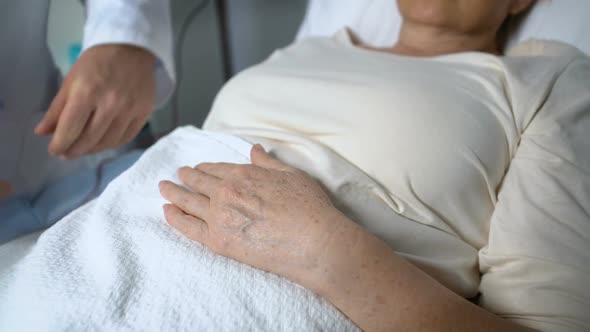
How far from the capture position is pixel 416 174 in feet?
1.94

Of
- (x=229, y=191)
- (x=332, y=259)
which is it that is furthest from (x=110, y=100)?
(x=332, y=259)

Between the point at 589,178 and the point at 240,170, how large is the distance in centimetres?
45

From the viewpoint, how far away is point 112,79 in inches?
29.4

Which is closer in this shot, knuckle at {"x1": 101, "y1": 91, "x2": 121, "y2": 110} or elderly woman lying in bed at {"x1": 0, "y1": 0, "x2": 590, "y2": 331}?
elderly woman lying in bed at {"x1": 0, "y1": 0, "x2": 590, "y2": 331}

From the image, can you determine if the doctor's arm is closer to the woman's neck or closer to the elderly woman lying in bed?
the elderly woman lying in bed

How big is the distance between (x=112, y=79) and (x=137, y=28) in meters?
0.14

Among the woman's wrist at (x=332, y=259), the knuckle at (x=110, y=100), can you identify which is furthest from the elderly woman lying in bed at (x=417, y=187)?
the knuckle at (x=110, y=100)

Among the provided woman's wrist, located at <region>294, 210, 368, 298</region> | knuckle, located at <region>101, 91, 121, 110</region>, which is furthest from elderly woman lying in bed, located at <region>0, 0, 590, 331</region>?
knuckle, located at <region>101, 91, 121, 110</region>

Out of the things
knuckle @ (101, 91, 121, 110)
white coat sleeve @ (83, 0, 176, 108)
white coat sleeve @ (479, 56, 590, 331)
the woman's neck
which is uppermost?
white coat sleeve @ (83, 0, 176, 108)

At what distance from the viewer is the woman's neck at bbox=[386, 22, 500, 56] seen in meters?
0.84

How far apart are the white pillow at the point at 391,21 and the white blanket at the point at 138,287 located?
0.67m

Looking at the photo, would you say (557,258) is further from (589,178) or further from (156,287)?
(156,287)

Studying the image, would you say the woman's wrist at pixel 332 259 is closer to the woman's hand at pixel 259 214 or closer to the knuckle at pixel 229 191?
the woman's hand at pixel 259 214

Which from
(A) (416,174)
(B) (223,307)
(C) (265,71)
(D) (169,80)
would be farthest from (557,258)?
(D) (169,80)
